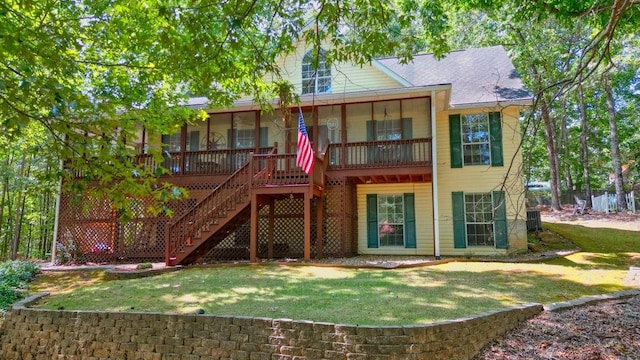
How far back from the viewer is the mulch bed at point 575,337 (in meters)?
4.90

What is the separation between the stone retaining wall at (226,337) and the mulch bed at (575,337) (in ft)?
0.60

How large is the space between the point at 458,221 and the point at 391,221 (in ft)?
7.06

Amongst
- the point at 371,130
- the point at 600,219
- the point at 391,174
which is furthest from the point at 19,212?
the point at 600,219

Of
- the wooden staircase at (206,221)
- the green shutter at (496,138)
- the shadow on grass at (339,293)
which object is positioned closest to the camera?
the shadow on grass at (339,293)

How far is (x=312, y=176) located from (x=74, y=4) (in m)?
6.76

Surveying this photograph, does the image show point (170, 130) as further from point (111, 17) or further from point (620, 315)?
point (620, 315)

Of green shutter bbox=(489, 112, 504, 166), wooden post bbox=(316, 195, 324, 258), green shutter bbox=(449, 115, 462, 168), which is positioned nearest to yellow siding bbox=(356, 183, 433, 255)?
green shutter bbox=(449, 115, 462, 168)

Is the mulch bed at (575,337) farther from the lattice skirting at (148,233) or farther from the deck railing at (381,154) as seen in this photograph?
the lattice skirting at (148,233)

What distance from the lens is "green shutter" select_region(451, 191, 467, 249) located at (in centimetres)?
1345

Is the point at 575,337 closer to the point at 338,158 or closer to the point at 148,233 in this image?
the point at 338,158

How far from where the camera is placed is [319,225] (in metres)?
12.6

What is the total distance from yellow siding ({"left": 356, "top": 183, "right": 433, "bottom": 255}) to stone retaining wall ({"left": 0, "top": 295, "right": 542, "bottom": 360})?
7.69 metres

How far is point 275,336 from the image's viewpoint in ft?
17.4

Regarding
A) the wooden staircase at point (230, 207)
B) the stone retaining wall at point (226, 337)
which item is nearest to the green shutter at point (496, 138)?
the wooden staircase at point (230, 207)
